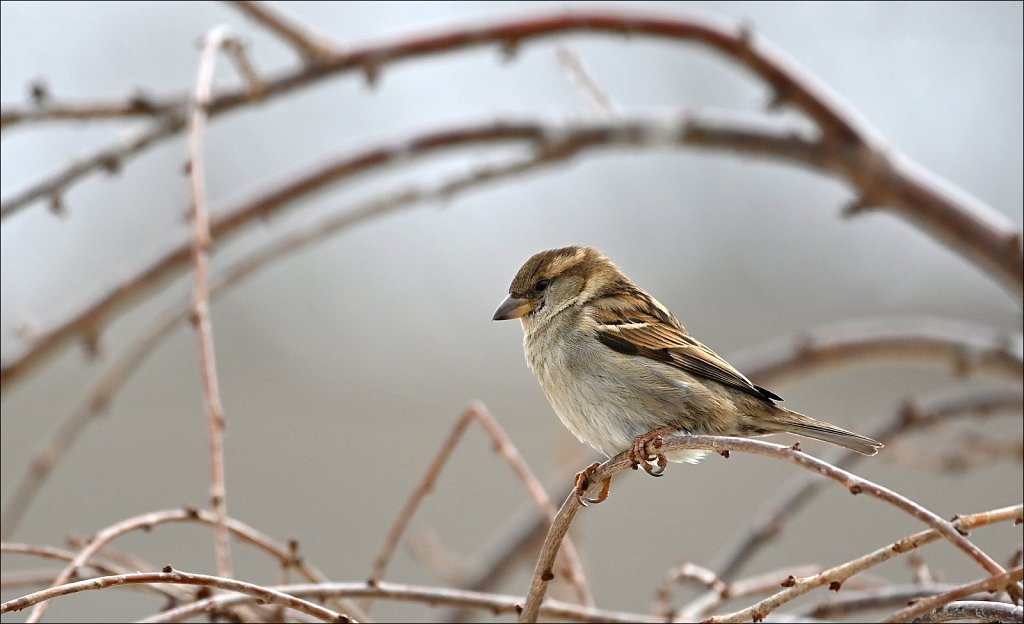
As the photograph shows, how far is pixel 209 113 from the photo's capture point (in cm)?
329

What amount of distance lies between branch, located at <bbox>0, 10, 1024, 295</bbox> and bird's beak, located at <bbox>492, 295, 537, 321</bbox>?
734mm

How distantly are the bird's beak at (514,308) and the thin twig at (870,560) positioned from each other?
1.79 m

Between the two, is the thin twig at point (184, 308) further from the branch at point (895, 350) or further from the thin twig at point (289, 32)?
the branch at point (895, 350)

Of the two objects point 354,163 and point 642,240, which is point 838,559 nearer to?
point 354,163

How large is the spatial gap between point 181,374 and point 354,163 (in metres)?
6.79

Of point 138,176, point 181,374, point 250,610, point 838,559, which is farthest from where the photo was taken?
point 138,176

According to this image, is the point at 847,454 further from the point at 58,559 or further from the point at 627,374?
the point at 58,559

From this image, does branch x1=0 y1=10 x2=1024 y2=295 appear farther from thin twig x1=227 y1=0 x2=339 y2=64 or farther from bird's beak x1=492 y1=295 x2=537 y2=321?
A: bird's beak x1=492 y1=295 x2=537 y2=321

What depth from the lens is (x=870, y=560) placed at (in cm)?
139

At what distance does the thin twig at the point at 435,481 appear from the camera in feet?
7.56

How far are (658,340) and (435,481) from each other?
90 centimetres

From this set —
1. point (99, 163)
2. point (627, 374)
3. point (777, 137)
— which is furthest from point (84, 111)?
point (777, 137)

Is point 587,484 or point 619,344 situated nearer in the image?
point 587,484

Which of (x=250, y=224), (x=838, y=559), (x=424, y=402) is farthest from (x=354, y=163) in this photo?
(x=424, y=402)
